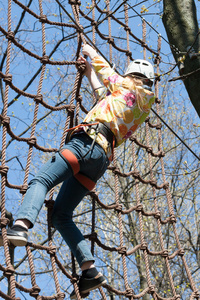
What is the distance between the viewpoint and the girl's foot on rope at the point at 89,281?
2.62 m

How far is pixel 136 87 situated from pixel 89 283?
97 centimetres

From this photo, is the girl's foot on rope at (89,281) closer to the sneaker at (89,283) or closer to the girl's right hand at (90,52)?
the sneaker at (89,283)

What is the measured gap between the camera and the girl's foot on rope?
2.62m

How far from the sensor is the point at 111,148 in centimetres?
278

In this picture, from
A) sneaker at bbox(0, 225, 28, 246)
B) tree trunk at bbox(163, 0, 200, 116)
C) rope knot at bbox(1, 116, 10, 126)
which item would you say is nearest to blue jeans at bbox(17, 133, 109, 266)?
sneaker at bbox(0, 225, 28, 246)

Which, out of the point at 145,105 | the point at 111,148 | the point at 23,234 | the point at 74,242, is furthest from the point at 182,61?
the point at 23,234

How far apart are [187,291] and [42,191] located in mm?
5813

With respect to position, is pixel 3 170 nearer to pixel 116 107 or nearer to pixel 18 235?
pixel 18 235

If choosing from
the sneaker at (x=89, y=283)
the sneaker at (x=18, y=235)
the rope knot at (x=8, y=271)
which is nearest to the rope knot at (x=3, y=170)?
the sneaker at (x=18, y=235)

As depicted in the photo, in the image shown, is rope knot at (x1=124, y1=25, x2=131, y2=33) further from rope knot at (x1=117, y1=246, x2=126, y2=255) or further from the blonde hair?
rope knot at (x1=117, y1=246, x2=126, y2=255)

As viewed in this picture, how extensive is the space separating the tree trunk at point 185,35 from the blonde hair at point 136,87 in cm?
50

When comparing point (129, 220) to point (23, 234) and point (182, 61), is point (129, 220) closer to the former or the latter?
point (182, 61)

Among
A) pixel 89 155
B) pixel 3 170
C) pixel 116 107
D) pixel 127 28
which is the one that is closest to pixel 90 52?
pixel 116 107

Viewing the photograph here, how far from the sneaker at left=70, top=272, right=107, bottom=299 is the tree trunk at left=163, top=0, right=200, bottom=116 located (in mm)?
1178
